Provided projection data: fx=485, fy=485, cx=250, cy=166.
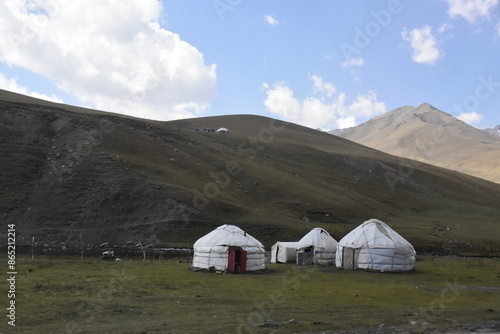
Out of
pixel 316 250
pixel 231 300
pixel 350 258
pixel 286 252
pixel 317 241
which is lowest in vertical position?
pixel 231 300

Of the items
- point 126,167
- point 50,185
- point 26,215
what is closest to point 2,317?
point 26,215

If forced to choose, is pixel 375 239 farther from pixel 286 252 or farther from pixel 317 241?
pixel 286 252

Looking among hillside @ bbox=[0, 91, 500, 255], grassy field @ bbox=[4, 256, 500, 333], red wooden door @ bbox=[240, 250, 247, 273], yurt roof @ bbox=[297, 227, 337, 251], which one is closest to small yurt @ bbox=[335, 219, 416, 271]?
grassy field @ bbox=[4, 256, 500, 333]

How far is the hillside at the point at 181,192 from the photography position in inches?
2089

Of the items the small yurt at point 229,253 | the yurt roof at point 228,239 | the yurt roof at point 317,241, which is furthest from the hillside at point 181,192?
the small yurt at point 229,253

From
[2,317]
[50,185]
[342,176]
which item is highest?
[342,176]

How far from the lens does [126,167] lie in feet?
210

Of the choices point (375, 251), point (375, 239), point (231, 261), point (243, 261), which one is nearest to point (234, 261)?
point (231, 261)

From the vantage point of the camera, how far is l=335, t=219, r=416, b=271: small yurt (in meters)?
34.3

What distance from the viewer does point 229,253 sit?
1262 inches

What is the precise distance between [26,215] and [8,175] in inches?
376

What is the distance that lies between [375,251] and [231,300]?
1778 centimetres

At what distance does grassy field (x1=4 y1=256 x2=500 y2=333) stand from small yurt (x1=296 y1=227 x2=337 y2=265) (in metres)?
6.64

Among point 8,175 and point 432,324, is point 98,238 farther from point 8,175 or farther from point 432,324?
point 432,324
